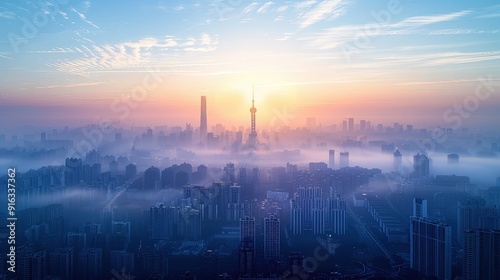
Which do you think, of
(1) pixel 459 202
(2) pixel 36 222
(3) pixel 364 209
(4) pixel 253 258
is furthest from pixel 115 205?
(1) pixel 459 202

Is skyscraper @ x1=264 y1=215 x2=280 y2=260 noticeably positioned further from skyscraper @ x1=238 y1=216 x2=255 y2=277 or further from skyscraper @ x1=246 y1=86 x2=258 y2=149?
skyscraper @ x1=246 y1=86 x2=258 y2=149

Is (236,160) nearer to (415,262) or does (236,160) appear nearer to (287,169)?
(287,169)

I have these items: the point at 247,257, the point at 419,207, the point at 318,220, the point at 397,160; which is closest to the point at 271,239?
the point at 247,257

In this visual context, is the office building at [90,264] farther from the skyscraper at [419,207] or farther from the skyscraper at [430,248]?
the skyscraper at [419,207]

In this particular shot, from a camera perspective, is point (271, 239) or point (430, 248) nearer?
point (430, 248)

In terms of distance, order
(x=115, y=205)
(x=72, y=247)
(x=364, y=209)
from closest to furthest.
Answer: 1. (x=72, y=247)
2. (x=115, y=205)
3. (x=364, y=209)

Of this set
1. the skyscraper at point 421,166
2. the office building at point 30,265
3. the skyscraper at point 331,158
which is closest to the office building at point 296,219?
the skyscraper at point 421,166

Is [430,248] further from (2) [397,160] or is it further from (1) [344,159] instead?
(1) [344,159]
